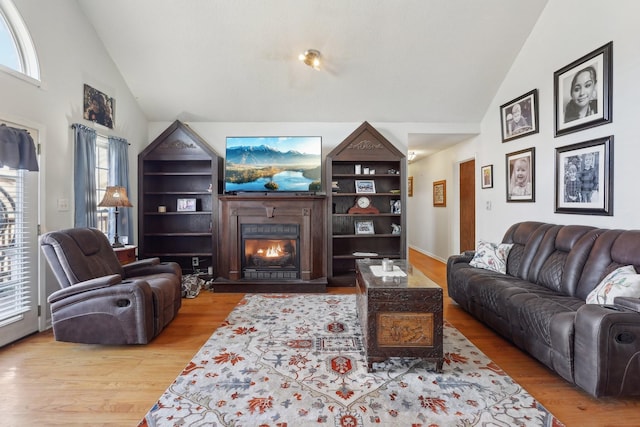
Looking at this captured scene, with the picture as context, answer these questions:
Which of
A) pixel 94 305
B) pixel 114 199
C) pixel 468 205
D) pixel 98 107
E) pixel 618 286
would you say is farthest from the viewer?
pixel 468 205

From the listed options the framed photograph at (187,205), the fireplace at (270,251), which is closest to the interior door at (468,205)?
the fireplace at (270,251)

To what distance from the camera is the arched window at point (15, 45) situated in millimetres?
2721

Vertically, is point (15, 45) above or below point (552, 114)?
above

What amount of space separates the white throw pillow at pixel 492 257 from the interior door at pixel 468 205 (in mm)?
1891

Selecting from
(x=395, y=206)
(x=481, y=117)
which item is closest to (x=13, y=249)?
(x=395, y=206)

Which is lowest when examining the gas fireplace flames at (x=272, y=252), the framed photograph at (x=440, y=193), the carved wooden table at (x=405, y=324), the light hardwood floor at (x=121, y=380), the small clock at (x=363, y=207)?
the light hardwood floor at (x=121, y=380)

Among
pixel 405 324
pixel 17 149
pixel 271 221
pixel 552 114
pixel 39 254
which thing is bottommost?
pixel 405 324

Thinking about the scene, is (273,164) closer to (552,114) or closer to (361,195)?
(361,195)

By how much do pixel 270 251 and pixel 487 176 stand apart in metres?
3.58

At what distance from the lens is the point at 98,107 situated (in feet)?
12.3

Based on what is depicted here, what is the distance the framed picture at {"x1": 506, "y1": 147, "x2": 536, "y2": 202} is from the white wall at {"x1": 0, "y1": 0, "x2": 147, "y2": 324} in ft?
17.9

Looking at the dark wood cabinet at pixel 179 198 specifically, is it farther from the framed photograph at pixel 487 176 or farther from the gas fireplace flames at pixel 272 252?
the framed photograph at pixel 487 176

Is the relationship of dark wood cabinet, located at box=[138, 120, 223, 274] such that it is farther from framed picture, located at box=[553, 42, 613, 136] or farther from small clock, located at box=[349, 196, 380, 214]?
framed picture, located at box=[553, 42, 613, 136]

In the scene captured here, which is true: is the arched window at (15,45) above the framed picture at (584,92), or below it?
above
